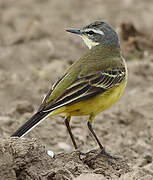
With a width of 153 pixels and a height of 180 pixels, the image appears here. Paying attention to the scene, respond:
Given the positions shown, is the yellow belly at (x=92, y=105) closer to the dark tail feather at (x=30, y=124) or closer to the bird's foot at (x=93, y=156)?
the dark tail feather at (x=30, y=124)

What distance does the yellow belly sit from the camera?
24.9ft

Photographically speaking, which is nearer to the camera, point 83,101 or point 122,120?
point 83,101

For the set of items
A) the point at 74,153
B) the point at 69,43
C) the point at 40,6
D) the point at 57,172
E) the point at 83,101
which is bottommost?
the point at 57,172

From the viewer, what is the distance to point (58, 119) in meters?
10.3

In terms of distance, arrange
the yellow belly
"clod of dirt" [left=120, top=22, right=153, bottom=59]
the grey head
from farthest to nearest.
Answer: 1. "clod of dirt" [left=120, top=22, right=153, bottom=59]
2. the grey head
3. the yellow belly

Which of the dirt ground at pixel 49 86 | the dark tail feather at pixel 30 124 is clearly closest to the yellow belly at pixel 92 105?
the dark tail feather at pixel 30 124

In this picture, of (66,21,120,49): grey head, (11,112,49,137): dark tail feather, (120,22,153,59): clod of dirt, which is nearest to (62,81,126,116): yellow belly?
(11,112,49,137): dark tail feather

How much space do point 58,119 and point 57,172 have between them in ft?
13.1

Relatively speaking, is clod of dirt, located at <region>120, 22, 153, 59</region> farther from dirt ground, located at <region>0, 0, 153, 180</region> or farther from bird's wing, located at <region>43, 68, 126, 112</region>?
bird's wing, located at <region>43, 68, 126, 112</region>

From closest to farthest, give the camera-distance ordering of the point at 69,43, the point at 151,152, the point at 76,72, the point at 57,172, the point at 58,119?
the point at 57,172 < the point at 76,72 < the point at 151,152 < the point at 58,119 < the point at 69,43

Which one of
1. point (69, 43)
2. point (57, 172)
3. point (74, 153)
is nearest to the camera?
point (57, 172)

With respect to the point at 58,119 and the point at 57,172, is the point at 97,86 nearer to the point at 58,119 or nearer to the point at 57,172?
the point at 57,172

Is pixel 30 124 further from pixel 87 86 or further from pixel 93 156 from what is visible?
pixel 87 86

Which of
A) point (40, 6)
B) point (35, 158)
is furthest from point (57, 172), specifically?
point (40, 6)
